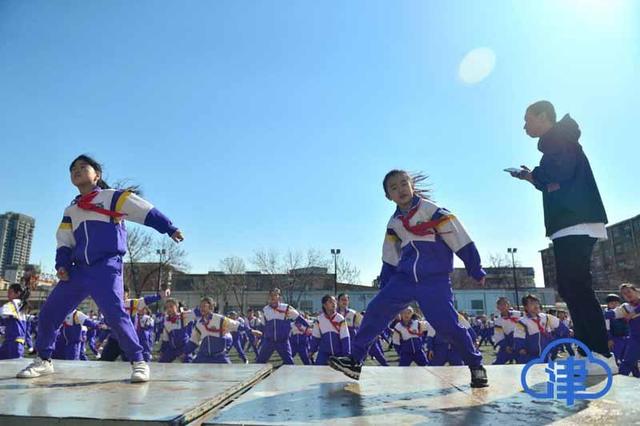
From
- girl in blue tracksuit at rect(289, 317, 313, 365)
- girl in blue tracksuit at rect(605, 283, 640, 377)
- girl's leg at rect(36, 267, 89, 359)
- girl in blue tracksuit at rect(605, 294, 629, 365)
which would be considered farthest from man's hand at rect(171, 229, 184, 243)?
girl in blue tracksuit at rect(605, 294, 629, 365)

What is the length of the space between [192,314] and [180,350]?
915mm

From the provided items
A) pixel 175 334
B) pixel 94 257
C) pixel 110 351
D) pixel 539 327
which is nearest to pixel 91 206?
pixel 94 257

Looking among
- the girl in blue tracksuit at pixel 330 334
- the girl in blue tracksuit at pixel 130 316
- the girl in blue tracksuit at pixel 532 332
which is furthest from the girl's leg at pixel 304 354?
the girl in blue tracksuit at pixel 532 332

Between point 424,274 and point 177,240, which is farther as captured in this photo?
point 177,240

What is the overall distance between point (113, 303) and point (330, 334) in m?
7.15

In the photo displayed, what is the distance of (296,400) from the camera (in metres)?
2.89

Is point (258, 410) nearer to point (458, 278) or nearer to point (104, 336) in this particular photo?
point (104, 336)

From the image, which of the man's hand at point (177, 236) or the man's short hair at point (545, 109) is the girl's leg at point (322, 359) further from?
the man's short hair at point (545, 109)

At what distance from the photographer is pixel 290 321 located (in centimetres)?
1184

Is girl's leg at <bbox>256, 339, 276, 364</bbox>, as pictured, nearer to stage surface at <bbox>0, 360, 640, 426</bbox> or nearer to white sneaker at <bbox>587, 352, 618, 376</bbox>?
stage surface at <bbox>0, 360, 640, 426</bbox>

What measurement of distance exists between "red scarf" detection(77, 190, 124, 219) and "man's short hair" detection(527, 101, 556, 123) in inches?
145

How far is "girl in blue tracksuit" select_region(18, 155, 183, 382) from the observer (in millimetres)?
3938

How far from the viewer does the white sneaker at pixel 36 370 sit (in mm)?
3861

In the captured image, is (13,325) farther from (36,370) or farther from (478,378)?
(478,378)
